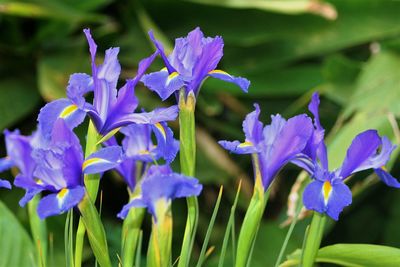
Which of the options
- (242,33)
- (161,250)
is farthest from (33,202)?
(242,33)

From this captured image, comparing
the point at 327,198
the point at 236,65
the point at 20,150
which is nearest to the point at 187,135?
the point at 327,198

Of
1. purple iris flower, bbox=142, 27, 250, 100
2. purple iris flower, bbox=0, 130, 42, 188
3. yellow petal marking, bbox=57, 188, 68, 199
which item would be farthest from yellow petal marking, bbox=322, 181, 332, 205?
purple iris flower, bbox=0, 130, 42, 188

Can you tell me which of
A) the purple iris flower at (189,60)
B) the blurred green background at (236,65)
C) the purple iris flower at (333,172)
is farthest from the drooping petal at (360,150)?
the blurred green background at (236,65)

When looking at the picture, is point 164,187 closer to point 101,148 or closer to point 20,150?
point 101,148

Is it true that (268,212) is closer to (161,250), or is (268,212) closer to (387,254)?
(387,254)

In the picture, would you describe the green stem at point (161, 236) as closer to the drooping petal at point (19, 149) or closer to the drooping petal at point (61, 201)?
the drooping petal at point (61, 201)
